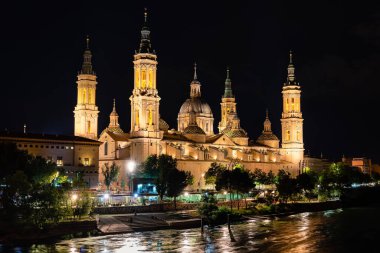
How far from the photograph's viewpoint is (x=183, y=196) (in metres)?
95.0

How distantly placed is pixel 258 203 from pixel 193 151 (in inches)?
1213

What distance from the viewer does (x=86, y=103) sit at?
4328 inches

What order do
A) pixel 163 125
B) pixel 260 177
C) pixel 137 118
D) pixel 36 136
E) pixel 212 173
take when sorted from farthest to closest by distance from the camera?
pixel 260 177
pixel 163 125
pixel 212 173
pixel 137 118
pixel 36 136

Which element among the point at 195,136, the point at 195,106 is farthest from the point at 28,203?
the point at 195,106

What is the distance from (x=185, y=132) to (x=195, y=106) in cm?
1482

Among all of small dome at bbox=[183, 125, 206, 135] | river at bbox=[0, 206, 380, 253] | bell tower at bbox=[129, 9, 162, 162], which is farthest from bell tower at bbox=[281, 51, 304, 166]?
river at bbox=[0, 206, 380, 253]

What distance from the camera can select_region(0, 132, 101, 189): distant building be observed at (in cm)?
8919

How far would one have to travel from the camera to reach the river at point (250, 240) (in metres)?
52.8

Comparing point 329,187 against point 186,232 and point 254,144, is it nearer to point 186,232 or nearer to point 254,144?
point 254,144

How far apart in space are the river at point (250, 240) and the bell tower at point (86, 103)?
1785 inches

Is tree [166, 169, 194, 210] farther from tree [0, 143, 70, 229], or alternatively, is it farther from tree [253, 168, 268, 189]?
tree [253, 168, 268, 189]

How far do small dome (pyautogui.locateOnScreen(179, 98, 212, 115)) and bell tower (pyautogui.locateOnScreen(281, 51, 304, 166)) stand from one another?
66.7 feet

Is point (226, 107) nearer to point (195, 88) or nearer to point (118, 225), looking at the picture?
point (195, 88)

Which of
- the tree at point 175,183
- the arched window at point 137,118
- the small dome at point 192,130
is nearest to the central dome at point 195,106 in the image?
the small dome at point 192,130
